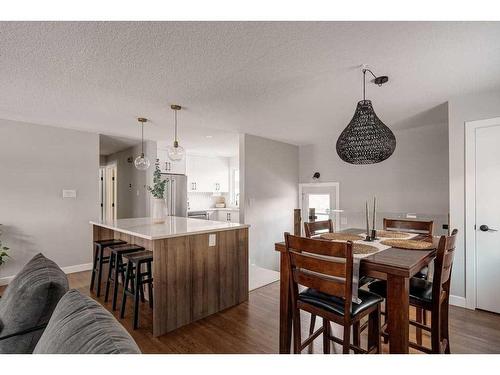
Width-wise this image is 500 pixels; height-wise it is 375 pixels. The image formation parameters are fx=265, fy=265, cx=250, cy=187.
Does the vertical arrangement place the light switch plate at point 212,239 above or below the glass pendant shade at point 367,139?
below

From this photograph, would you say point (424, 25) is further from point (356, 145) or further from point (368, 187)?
point (368, 187)

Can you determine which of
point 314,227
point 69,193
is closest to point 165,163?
point 69,193

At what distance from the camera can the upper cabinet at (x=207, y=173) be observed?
259 inches

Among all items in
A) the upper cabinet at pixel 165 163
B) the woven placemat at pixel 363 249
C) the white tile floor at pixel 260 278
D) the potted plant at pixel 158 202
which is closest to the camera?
the woven placemat at pixel 363 249

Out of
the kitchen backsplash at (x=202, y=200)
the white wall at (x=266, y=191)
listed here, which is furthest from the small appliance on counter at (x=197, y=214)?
the white wall at (x=266, y=191)

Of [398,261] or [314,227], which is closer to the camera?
[398,261]

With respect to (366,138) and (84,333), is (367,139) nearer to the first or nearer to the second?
(366,138)

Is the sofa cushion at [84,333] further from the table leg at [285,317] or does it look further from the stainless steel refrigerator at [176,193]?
the stainless steel refrigerator at [176,193]

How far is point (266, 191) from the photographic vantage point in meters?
4.77

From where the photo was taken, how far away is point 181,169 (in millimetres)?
6137

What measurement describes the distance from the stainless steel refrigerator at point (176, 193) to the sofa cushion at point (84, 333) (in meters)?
4.87

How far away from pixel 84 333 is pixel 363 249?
1.62 m

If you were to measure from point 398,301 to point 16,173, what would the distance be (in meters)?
→ 4.58
